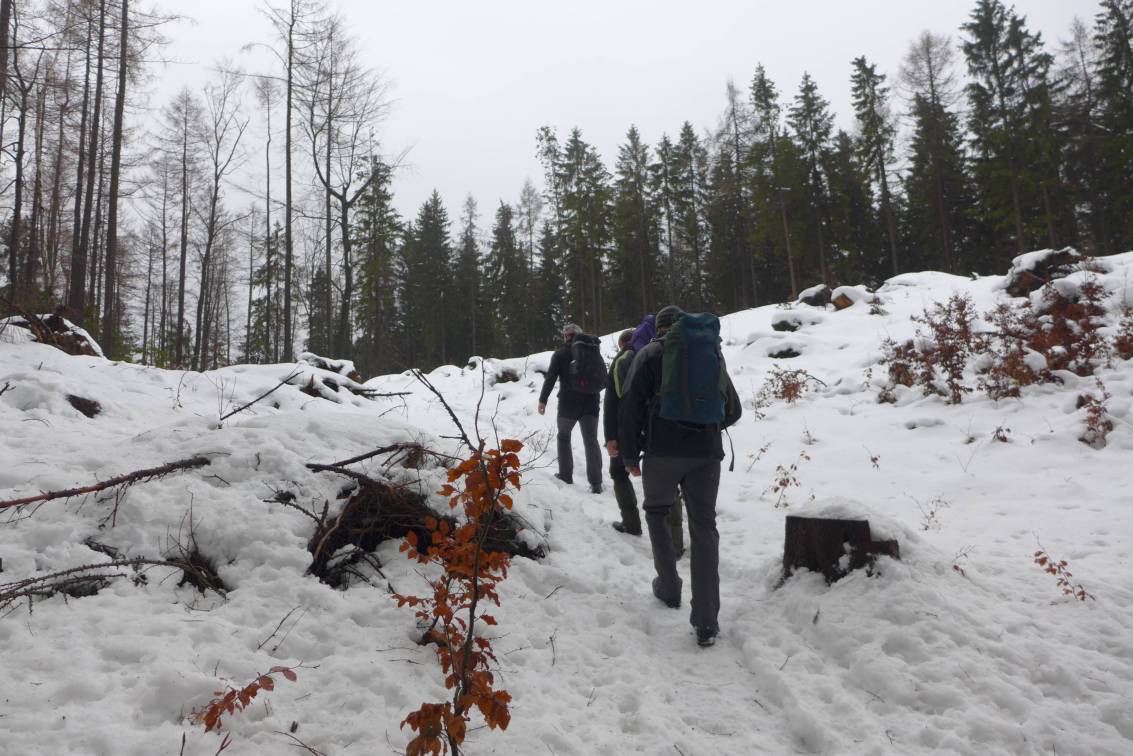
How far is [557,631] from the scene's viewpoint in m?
3.13

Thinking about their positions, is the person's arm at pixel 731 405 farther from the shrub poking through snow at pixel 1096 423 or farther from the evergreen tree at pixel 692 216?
the evergreen tree at pixel 692 216

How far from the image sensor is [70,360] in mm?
7527

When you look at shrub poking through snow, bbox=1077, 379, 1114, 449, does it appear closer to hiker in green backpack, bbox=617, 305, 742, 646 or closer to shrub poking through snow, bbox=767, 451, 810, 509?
shrub poking through snow, bbox=767, 451, 810, 509

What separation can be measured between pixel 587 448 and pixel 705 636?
11.0 ft

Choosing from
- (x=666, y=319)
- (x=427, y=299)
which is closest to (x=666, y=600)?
(x=666, y=319)

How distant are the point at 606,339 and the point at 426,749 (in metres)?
18.7

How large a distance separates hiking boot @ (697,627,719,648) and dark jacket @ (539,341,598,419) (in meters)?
3.41

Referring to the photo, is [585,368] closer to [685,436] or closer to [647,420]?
[647,420]

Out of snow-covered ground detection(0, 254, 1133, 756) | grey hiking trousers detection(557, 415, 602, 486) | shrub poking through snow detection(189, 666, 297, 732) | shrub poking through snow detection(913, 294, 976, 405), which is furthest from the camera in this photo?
shrub poking through snow detection(913, 294, 976, 405)

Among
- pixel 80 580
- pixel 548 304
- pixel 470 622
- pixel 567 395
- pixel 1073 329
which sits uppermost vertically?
pixel 548 304

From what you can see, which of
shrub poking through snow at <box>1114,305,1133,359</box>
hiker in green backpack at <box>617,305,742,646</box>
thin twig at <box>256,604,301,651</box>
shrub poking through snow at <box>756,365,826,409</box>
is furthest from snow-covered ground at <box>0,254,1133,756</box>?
shrub poking through snow at <box>756,365,826,409</box>

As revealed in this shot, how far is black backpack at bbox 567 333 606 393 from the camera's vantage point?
6.44 metres

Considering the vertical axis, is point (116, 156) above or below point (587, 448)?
above

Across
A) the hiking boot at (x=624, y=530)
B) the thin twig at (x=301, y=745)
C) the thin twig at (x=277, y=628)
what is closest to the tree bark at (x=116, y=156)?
the hiking boot at (x=624, y=530)
